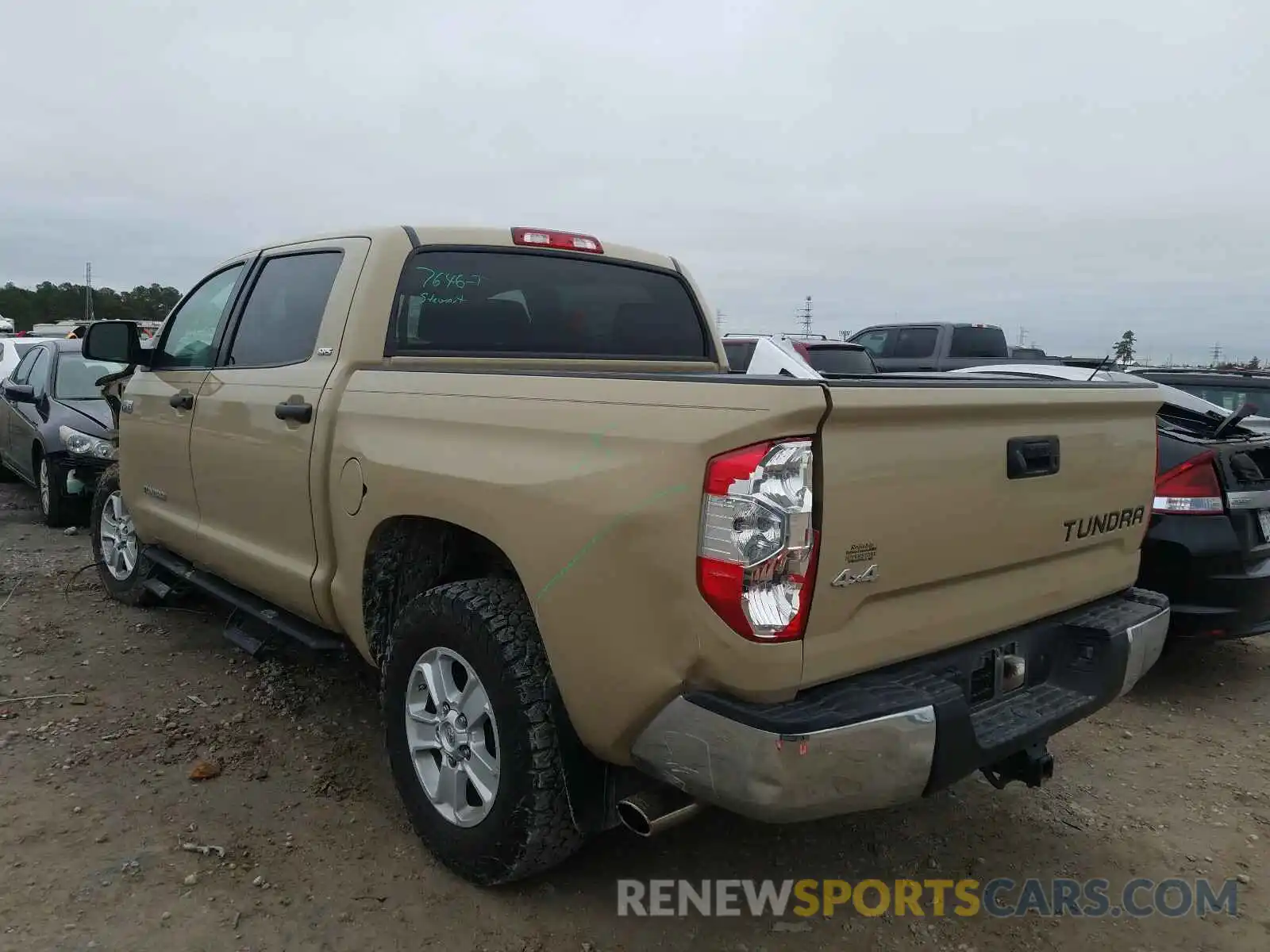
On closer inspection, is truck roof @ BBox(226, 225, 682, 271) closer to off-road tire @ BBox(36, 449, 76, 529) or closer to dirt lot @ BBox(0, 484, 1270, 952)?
dirt lot @ BBox(0, 484, 1270, 952)

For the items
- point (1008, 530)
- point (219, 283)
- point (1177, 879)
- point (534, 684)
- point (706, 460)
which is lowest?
point (1177, 879)

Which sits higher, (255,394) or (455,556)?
(255,394)

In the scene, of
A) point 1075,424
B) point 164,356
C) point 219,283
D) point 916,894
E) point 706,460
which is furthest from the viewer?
point 164,356

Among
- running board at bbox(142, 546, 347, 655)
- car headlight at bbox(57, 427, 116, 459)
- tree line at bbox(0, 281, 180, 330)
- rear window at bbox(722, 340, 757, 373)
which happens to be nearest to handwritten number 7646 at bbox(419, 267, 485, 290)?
running board at bbox(142, 546, 347, 655)

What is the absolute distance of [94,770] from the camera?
3422 mm

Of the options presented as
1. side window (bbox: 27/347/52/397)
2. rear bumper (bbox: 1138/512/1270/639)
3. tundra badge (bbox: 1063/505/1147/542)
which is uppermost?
side window (bbox: 27/347/52/397)

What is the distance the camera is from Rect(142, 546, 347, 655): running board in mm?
3498

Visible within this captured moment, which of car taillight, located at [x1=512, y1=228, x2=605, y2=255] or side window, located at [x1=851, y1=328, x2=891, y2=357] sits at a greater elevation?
car taillight, located at [x1=512, y1=228, x2=605, y2=255]

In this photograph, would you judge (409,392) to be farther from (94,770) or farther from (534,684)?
(94,770)

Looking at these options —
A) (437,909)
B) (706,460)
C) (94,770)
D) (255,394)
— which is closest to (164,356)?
(255,394)

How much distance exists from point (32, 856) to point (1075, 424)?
336cm

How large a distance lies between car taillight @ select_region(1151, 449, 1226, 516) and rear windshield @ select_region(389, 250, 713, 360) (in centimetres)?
226

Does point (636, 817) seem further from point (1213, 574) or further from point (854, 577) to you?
point (1213, 574)

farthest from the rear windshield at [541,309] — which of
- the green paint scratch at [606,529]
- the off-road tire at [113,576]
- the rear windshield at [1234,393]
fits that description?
the rear windshield at [1234,393]
